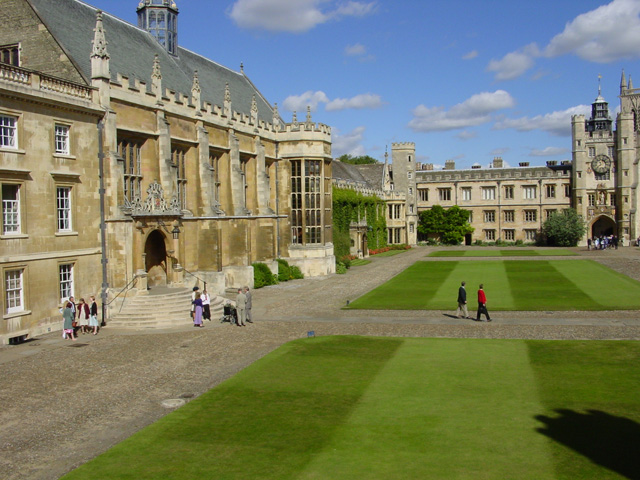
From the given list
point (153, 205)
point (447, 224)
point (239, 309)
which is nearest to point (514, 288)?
point (239, 309)

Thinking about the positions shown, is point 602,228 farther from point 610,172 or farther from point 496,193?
point 496,193

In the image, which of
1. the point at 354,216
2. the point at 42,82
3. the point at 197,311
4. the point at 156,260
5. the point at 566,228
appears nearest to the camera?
the point at 42,82

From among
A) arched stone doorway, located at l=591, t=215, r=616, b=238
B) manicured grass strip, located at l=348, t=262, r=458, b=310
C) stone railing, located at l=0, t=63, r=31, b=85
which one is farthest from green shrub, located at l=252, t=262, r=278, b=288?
arched stone doorway, located at l=591, t=215, r=616, b=238

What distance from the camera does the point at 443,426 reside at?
11.9 meters

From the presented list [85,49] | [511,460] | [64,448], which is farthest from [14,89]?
[511,460]

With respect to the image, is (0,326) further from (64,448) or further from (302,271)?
(302,271)

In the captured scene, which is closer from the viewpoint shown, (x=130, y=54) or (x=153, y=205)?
(x=153, y=205)

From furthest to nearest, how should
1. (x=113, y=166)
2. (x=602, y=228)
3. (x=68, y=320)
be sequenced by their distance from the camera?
(x=602, y=228), (x=113, y=166), (x=68, y=320)

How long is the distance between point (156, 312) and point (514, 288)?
19.1 metres

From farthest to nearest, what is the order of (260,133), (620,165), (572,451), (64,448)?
(620,165) → (260,133) → (64,448) → (572,451)

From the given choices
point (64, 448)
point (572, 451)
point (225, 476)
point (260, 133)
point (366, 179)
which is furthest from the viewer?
point (366, 179)

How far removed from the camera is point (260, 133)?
41406mm

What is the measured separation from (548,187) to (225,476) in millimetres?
77946

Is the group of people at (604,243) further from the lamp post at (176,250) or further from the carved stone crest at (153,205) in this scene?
the carved stone crest at (153,205)
